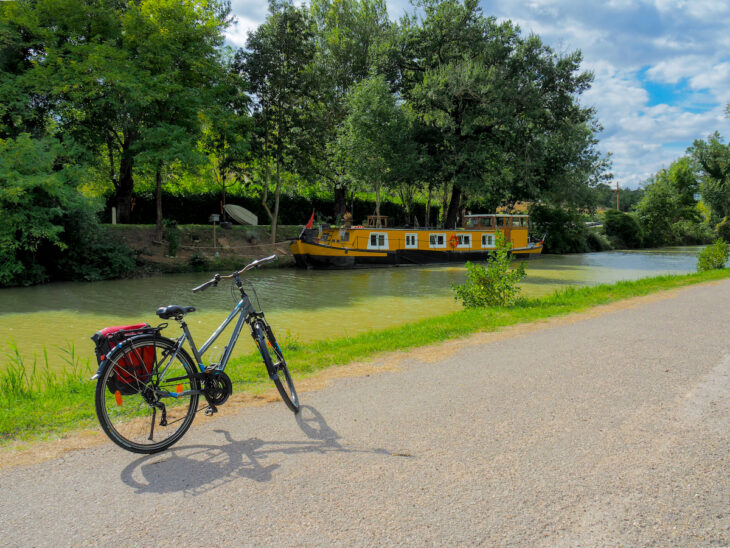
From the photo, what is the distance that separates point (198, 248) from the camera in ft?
80.3

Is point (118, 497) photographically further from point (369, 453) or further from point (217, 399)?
point (369, 453)

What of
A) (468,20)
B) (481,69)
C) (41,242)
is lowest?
(41,242)

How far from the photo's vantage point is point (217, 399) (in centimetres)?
403

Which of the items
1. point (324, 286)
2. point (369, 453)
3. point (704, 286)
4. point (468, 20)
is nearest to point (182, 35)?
point (324, 286)

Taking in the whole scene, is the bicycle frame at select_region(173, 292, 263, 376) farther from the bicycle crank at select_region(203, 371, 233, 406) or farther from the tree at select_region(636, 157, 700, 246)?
the tree at select_region(636, 157, 700, 246)

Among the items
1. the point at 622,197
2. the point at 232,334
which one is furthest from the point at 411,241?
the point at 622,197

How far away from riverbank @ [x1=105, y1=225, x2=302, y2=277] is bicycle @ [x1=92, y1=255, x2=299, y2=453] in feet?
61.6

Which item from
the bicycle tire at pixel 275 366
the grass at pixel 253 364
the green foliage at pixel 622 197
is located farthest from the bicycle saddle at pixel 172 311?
the green foliage at pixel 622 197

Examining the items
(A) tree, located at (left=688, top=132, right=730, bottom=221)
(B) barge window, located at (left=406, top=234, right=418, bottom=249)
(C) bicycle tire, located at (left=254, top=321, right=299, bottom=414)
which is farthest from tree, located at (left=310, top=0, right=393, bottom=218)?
(A) tree, located at (left=688, top=132, right=730, bottom=221)

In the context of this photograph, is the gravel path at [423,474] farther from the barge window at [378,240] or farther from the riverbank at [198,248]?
the barge window at [378,240]

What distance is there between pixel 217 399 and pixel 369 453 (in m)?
1.33

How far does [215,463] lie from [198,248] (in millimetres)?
22350

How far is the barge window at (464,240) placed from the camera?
3103 centimetres

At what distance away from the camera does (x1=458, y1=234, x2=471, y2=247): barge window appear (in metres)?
31.0
